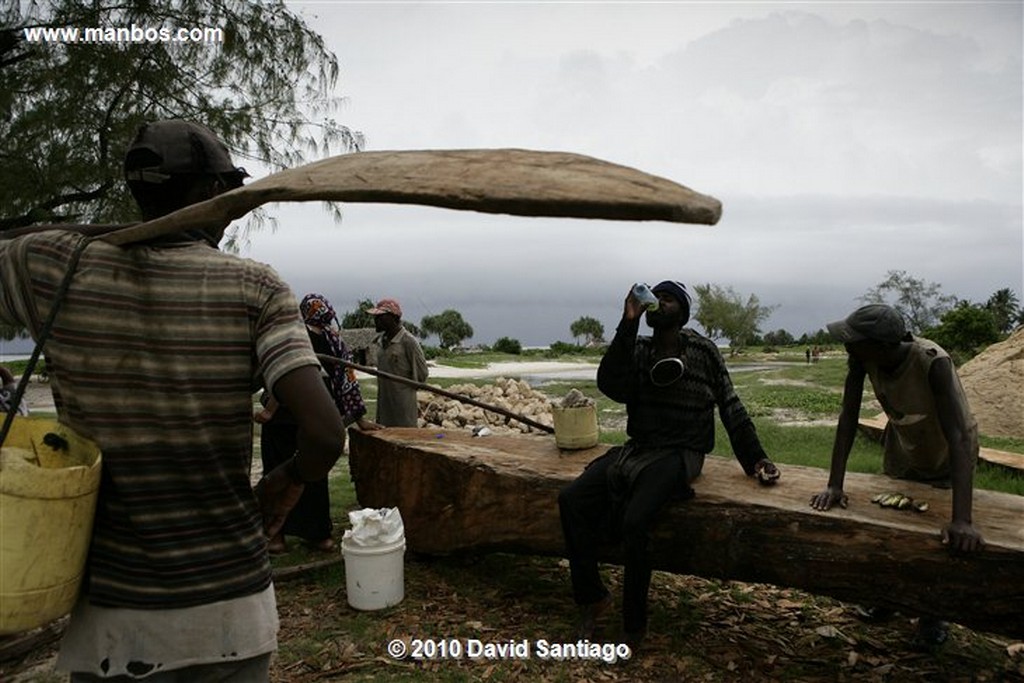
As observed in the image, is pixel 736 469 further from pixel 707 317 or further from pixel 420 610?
pixel 707 317

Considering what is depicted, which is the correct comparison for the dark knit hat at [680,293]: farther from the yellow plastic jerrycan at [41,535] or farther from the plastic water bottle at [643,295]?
the yellow plastic jerrycan at [41,535]

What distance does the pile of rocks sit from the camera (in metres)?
9.48

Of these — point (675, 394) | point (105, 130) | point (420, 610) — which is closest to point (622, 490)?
point (675, 394)

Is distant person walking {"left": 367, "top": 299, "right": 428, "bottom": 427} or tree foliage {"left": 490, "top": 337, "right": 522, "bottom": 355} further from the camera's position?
tree foliage {"left": 490, "top": 337, "right": 522, "bottom": 355}

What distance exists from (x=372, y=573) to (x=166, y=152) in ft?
8.76

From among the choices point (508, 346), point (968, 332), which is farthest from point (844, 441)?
point (508, 346)

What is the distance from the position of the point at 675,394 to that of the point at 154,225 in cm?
252

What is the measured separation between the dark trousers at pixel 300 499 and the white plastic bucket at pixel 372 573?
97 centimetres

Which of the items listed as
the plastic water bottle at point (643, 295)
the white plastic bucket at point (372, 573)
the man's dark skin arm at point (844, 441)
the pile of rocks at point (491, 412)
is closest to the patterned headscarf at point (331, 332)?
the white plastic bucket at point (372, 573)

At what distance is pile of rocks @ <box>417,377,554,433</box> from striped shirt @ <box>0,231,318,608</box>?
300 inches

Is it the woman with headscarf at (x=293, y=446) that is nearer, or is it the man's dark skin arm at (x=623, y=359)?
the man's dark skin arm at (x=623, y=359)

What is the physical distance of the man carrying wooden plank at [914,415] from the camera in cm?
262

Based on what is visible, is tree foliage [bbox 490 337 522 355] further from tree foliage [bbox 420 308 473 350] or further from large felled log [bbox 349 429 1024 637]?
large felled log [bbox 349 429 1024 637]

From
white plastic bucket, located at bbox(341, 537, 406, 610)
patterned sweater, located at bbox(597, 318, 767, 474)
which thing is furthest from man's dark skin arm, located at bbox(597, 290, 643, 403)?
white plastic bucket, located at bbox(341, 537, 406, 610)
